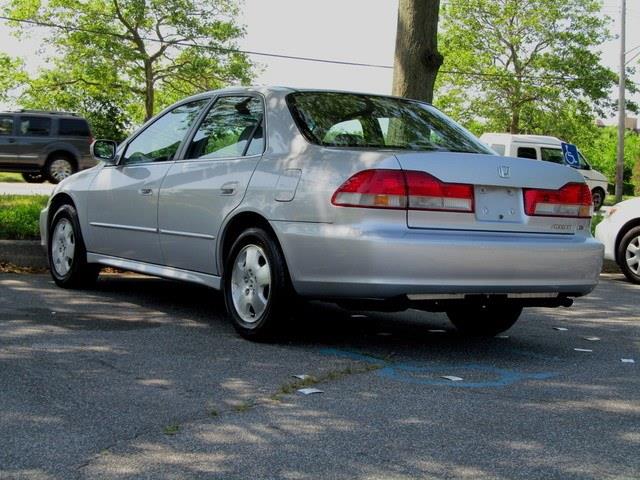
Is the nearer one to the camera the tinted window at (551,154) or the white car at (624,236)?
the white car at (624,236)

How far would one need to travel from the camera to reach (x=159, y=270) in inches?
295

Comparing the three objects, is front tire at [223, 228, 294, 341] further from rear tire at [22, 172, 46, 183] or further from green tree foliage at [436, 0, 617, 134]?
green tree foliage at [436, 0, 617, 134]

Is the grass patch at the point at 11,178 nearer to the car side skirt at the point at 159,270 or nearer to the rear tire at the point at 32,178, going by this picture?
the rear tire at the point at 32,178

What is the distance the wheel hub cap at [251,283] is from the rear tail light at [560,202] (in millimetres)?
1614

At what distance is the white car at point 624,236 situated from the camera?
11.3m

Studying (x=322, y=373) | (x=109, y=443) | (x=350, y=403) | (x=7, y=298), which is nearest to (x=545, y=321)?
(x=322, y=373)

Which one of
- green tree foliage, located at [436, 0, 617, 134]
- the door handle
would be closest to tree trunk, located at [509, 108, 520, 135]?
green tree foliage, located at [436, 0, 617, 134]

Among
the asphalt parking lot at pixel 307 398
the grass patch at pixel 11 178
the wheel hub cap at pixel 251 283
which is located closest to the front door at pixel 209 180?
the wheel hub cap at pixel 251 283

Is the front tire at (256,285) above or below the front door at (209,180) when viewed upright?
below

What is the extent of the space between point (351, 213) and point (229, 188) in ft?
3.75

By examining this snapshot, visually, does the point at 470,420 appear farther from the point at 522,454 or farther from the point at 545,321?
the point at 545,321

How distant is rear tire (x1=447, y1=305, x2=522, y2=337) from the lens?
23.4ft

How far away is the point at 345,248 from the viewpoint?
5883mm

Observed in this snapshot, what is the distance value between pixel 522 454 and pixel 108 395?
6.43 feet
